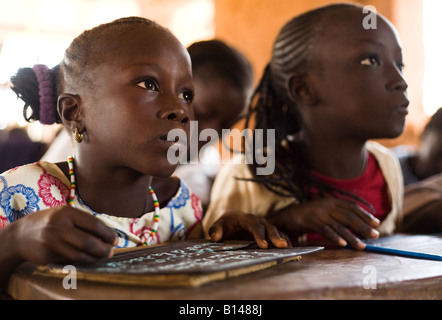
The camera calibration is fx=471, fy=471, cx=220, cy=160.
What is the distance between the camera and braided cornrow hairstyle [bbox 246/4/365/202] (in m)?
1.16

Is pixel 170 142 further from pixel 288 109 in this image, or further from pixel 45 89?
pixel 288 109

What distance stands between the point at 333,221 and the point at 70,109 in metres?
0.51

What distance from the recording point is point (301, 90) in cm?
121

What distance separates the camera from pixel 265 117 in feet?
4.27

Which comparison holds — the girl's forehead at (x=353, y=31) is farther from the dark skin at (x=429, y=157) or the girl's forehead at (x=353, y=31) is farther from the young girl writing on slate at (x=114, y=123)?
the dark skin at (x=429, y=157)

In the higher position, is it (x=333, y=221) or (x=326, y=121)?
(x=326, y=121)

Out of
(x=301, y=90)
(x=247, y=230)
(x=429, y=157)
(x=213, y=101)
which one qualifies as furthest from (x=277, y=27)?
(x=247, y=230)

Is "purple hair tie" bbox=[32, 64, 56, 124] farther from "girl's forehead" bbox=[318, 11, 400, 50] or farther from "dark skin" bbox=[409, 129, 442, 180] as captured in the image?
"dark skin" bbox=[409, 129, 442, 180]

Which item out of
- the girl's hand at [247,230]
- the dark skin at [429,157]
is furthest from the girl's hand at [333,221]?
the dark skin at [429,157]

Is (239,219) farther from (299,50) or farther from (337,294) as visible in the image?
(299,50)

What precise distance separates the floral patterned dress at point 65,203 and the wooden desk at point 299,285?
0.18 meters

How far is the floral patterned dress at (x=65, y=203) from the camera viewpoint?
2.46 feet

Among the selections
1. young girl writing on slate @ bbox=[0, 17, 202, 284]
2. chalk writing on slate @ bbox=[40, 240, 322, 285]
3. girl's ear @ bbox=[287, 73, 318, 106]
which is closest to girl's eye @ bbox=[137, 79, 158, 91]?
young girl writing on slate @ bbox=[0, 17, 202, 284]
